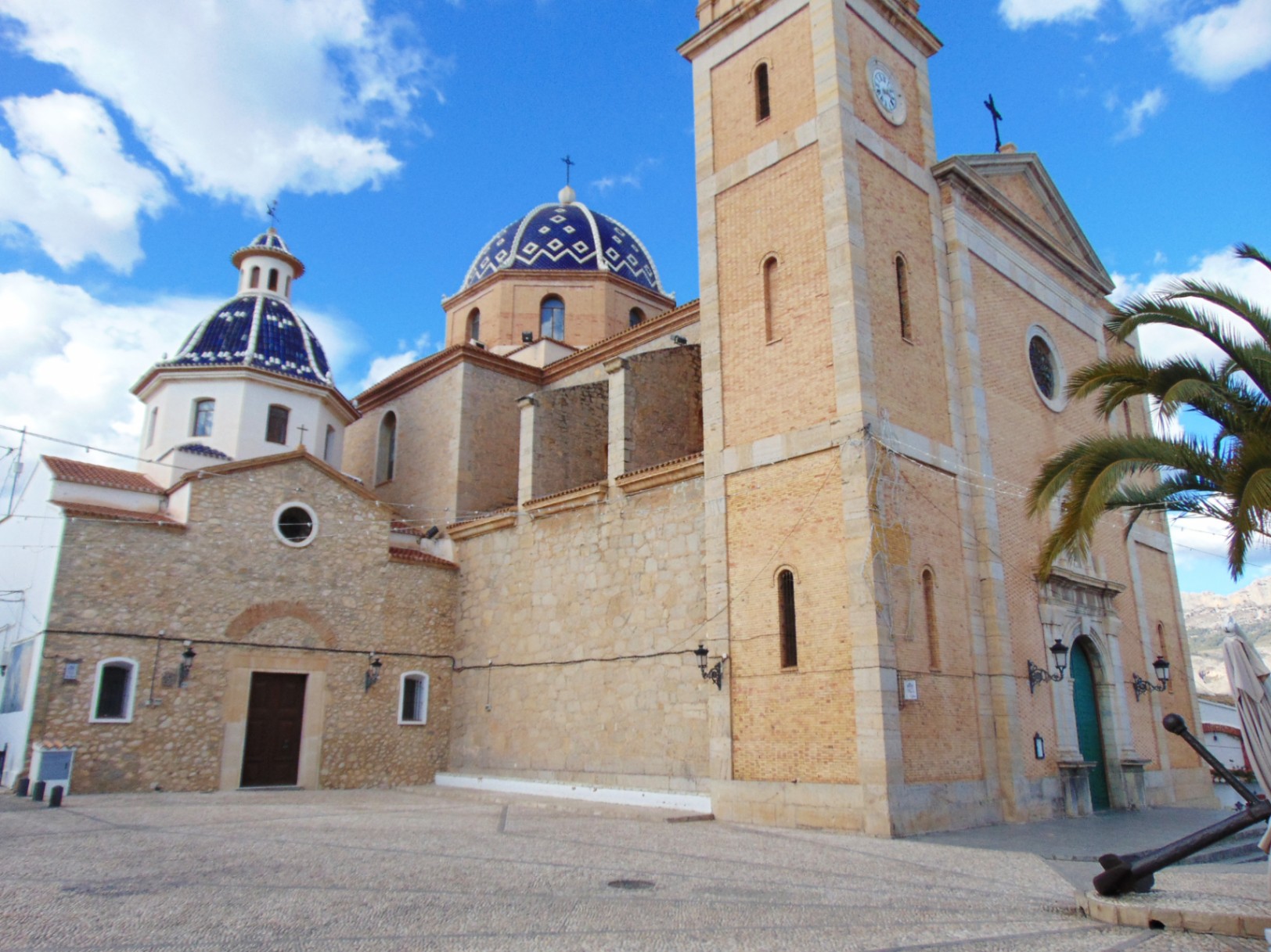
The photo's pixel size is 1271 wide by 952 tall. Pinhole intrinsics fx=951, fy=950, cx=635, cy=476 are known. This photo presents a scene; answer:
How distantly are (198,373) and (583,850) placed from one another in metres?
14.4

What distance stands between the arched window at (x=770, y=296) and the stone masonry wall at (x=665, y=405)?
339 cm

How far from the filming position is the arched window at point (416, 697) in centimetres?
1769

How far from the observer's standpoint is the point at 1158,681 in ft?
53.6

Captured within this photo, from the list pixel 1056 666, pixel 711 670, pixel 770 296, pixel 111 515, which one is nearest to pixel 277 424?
pixel 111 515

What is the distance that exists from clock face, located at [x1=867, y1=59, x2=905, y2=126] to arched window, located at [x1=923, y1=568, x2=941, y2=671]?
7.06 m

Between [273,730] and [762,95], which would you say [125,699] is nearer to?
[273,730]

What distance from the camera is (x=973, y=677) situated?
499 inches

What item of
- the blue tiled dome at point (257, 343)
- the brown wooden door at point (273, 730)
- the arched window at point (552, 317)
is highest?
the arched window at point (552, 317)

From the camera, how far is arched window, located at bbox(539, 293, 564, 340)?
24.2 metres

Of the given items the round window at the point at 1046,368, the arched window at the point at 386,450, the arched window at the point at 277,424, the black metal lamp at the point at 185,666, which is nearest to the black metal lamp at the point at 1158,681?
the round window at the point at 1046,368

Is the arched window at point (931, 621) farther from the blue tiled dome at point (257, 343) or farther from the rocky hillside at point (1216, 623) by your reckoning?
the rocky hillside at point (1216, 623)

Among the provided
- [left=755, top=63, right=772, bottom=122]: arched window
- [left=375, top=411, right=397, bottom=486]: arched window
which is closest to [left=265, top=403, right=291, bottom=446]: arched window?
[left=375, top=411, right=397, bottom=486]: arched window

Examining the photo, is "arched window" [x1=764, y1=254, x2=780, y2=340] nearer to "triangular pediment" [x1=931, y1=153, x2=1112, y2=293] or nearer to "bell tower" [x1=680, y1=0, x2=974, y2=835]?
"bell tower" [x1=680, y1=0, x2=974, y2=835]

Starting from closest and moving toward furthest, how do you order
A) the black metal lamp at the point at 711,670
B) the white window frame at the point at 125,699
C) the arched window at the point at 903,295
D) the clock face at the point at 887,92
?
the black metal lamp at the point at 711,670 < the arched window at the point at 903,295 < the white window frame at the point at 125,699 < the clock face at the point at 887,92
